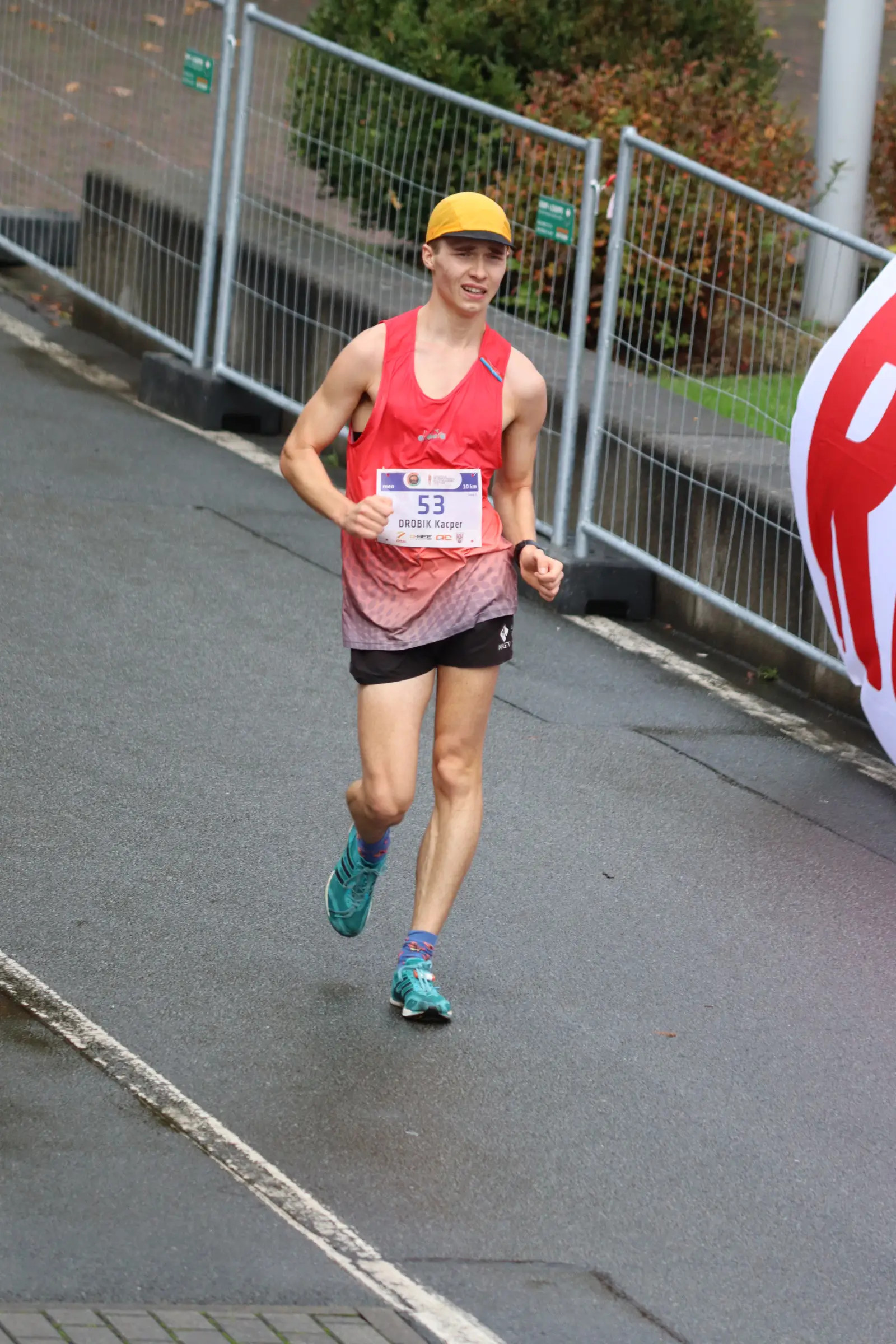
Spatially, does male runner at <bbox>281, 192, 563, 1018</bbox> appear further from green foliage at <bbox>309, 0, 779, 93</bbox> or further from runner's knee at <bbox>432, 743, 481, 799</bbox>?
green foliage at <bbox>309, 0, 779, 93</bbox>

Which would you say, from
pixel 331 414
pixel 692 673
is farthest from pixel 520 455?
pixel 692 673

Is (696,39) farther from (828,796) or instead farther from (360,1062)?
(360,1062)

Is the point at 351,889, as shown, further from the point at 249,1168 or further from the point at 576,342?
the point at 576,342

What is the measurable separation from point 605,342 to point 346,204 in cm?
248

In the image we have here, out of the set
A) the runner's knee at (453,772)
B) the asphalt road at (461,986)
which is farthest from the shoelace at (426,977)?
the runner's knee at (453,772)

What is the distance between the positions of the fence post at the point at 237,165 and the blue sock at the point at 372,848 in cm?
605

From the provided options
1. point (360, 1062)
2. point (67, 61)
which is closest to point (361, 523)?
point (360, 1062)

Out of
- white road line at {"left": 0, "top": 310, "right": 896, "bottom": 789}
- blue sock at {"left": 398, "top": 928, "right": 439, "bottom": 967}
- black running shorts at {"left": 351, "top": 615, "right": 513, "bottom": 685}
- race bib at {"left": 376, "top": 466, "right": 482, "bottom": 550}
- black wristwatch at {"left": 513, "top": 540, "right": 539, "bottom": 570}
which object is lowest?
white road line at {"left": 0, "top": 310, "right": 896, "bottom": 789}

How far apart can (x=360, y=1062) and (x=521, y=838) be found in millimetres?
1728

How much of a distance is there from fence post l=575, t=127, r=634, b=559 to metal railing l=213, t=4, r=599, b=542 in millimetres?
240

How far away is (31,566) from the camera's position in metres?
8.69

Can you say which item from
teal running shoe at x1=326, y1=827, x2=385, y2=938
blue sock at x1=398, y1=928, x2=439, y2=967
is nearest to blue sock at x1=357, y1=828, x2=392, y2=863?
teal running shoe at x1=326, y1=827, x2=385, y2=938

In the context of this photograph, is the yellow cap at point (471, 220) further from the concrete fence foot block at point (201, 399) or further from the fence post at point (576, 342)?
the concrete fence foot block at point (201, 399)

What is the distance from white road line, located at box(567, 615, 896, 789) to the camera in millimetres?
7930
